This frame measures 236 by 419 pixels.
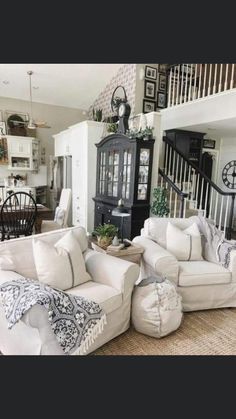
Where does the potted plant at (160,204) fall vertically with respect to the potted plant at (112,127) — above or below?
below

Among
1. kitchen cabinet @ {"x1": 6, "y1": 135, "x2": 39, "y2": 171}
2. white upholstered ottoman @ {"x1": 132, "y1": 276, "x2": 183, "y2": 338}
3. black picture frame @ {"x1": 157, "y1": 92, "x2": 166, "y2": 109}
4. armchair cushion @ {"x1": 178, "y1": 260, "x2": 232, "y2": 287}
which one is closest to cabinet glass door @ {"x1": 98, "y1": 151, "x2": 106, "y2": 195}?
black picture frame @ {"x1": 157, "y1": 92, "x2": 166, "y2": 109}

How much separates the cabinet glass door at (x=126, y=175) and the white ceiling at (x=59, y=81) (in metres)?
2.65

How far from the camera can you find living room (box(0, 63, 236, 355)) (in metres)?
2.11

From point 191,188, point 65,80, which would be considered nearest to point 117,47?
point 191,188

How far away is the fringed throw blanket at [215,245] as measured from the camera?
9.39ft

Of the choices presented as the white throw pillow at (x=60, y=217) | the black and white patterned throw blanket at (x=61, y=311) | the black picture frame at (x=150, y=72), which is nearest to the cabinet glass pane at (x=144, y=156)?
the white throw pillow at (x=60, y=217)

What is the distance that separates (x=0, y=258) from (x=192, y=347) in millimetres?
1681

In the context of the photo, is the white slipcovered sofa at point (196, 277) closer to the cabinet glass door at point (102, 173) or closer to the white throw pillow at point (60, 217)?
the white throw pillow at point (60, 217)

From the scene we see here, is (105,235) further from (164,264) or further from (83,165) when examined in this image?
(83,165)

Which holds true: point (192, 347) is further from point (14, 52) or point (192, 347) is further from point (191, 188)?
point (191, 188)

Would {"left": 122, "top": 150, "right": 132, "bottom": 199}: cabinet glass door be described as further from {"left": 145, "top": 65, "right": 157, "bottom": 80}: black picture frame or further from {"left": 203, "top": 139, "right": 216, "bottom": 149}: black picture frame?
{"left": 203, "top": 139, "right": 216, "bottom": 149}: black picture frame

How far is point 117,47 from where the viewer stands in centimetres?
185

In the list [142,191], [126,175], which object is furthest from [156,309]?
[126,175]

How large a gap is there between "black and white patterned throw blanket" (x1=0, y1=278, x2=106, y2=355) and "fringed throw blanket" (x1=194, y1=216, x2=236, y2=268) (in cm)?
158
